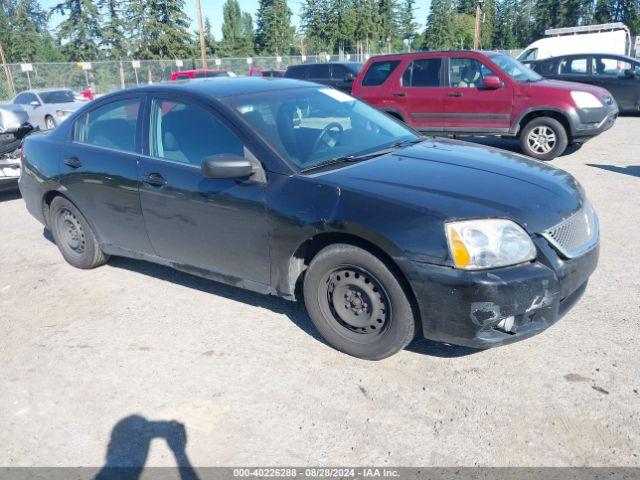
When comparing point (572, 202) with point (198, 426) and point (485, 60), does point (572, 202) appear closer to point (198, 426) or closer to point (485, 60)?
point (198, 426)

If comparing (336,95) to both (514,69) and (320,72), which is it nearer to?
(514,69)

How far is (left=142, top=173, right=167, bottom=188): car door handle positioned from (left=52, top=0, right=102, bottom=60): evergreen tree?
5447cm

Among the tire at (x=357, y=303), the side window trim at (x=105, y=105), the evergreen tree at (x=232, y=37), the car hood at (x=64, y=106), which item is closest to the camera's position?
the tire at (x=357, y=303)

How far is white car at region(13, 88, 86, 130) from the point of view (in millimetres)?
17109

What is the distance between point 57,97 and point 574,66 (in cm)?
1591

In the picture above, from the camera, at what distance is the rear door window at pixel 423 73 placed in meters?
9.91

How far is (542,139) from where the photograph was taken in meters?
9.30

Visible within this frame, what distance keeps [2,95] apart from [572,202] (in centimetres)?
3728

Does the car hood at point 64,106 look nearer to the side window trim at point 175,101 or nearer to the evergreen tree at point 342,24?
the side window trim at point 175,101

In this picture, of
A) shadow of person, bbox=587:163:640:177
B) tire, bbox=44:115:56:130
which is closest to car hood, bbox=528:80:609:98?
shadow of person, bbox=587:163:640:177

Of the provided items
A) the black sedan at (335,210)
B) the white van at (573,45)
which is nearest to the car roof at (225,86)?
the black sedan at (335,210)

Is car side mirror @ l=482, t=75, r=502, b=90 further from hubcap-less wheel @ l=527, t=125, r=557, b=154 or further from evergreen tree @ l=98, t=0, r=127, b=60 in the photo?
evergreen tree @ l=98, t=0, r=127, b=60

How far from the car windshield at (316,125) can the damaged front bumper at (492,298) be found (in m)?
1.18

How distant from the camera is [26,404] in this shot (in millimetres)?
3162
